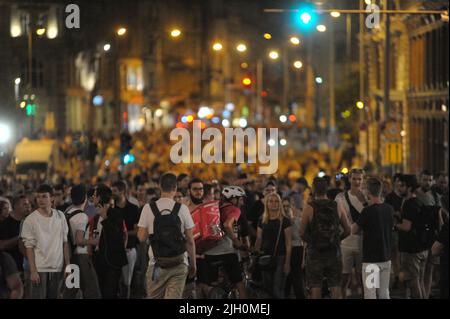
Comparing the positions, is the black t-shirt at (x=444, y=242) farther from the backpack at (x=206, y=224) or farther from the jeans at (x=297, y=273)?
the jeans at (x=297, y=273)

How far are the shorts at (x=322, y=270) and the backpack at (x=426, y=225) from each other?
211 cm

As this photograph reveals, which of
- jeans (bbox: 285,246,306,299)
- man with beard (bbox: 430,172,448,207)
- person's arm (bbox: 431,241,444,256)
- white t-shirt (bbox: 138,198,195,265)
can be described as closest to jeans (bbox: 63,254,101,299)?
white t-shirt (bbox: 138,198,195,265)

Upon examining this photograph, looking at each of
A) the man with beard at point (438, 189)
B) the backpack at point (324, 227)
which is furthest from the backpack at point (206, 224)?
the man with beard at point (438, 189)

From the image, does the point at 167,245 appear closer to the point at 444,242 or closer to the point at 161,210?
the point at 161,210

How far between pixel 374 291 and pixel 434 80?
110 ft

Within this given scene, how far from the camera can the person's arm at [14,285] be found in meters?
14.9

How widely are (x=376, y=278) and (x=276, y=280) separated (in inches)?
93.1

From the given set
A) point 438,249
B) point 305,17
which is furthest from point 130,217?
point 305,17

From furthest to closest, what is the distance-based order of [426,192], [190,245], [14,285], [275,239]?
1. [426,192]
2. [275,239]
3. [14,285]
4. [190,245]

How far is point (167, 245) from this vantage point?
1448 cm

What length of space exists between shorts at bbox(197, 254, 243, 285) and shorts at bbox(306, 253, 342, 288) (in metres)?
0.95

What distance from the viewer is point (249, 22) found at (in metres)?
161
